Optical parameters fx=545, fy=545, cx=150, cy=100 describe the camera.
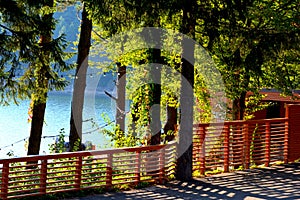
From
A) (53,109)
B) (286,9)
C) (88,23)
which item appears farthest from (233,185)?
(53,109)

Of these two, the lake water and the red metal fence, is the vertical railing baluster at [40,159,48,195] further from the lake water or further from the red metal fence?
the lake water

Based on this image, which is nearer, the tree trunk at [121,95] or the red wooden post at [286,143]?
the red wooden post at [286,143]

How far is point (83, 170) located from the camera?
13.5 m

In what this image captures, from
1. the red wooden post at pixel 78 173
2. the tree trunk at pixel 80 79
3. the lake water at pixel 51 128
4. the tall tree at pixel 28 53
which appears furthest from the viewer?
the lake water at pixel 51 128

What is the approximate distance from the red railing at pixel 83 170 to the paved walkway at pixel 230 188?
47 cm

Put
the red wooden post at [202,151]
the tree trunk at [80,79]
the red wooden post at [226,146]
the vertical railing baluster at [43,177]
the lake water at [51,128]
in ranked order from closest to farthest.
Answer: the vertical railing baluster at [43,177], the red wooden post at [202,151], the red wooden post at [226,146], the tree trunk at [80,79], the lake water at [51,128]

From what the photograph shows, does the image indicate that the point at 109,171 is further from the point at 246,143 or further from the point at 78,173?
the point at 246,143

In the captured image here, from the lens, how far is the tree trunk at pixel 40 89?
1455cm

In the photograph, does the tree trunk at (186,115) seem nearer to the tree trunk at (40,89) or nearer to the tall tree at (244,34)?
the tall tree at (244,34)

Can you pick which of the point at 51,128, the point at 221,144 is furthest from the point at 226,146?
the point at 51,128

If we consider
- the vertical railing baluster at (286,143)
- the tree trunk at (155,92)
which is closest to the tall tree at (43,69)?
the tree trunk at (155,92)

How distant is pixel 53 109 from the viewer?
246 ft

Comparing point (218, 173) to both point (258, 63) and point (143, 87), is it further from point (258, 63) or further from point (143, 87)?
point (143, 87)

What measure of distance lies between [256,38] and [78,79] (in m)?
7.00
